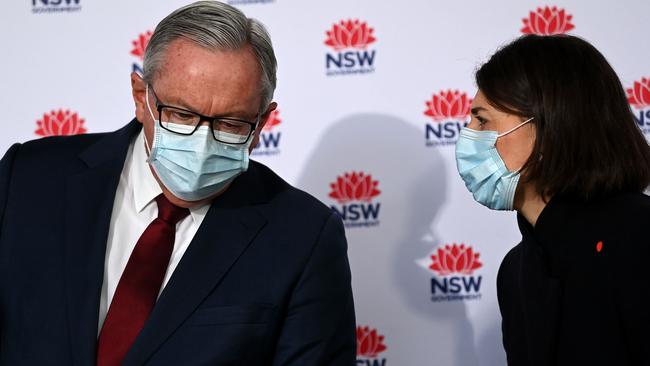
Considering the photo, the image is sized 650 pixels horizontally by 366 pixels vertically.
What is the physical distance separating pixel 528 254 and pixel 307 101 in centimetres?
94

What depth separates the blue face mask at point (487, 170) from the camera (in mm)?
1741

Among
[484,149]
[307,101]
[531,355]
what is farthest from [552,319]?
[307,101]

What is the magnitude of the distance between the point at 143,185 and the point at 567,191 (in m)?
0.80

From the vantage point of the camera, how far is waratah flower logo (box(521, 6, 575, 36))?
249 cm

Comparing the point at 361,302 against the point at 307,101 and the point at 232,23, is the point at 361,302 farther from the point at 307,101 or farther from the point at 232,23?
the point at 232,23

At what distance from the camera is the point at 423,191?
247cm

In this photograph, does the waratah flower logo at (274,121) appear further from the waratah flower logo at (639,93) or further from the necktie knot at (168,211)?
the waratah flower logo at (639,93)

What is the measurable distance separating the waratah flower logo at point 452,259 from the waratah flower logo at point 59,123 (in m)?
1.07

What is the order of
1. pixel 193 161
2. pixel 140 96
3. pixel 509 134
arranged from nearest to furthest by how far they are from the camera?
pixel 193 161, pixel 140 96, pixel 509 134

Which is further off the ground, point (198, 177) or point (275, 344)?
Answer: point (198, 177)

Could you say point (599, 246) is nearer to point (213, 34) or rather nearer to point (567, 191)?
point (567, 191)

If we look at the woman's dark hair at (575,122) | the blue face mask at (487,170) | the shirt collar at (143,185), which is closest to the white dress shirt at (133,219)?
the shirt collar at (143,185)

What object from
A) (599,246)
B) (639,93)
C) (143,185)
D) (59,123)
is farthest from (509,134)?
(59,123)

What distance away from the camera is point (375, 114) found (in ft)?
8.08
